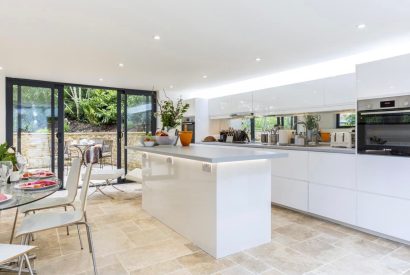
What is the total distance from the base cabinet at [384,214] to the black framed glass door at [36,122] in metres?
5.37

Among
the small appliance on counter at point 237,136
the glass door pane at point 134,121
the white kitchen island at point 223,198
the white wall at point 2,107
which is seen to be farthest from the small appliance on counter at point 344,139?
the white wall at point 2,107

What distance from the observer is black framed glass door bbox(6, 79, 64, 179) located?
5008mm

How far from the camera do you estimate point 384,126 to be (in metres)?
2.88

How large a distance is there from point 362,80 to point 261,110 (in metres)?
1.94

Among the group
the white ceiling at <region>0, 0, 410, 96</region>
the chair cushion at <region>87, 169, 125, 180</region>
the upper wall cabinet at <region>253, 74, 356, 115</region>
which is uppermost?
the white ceiling at <region>0, 0, 410, 96</region>

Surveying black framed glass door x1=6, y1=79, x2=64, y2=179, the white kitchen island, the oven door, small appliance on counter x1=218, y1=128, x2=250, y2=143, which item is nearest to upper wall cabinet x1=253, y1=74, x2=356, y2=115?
the oven door

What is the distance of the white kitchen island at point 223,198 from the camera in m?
2.43

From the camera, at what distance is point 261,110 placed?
190 inches

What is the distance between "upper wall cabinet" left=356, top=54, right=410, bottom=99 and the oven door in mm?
208

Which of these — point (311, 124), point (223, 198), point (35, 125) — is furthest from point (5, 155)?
point (311, 124)

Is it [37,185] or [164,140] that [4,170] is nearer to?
[37,185]

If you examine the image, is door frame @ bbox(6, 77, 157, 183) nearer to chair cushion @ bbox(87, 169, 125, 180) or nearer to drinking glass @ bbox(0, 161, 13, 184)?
chair cushion @ bbox(87, 169, 125, 180)

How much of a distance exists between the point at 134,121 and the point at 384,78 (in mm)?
5040

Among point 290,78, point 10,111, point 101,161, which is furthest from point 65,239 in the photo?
point 101,161
